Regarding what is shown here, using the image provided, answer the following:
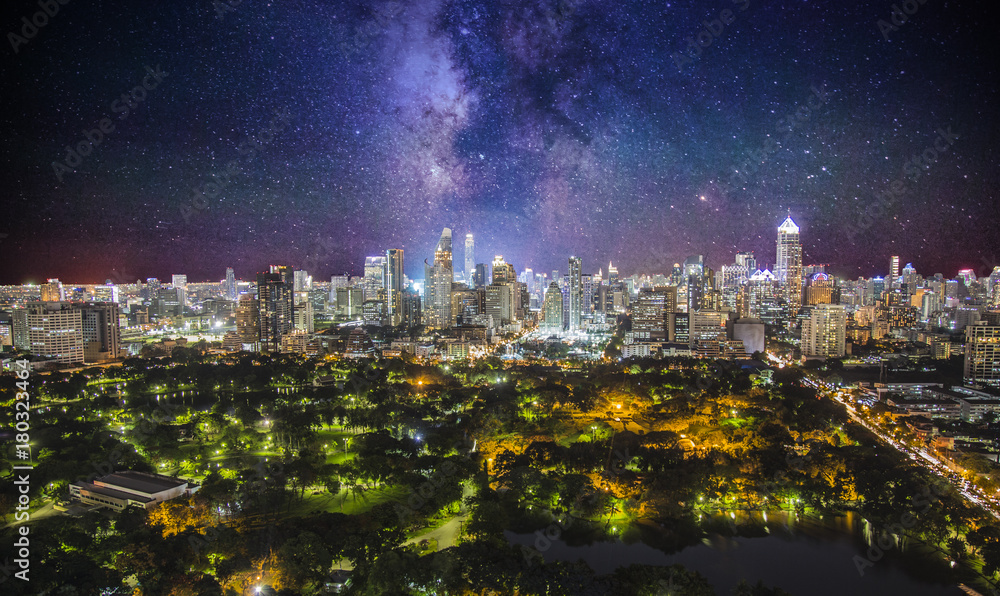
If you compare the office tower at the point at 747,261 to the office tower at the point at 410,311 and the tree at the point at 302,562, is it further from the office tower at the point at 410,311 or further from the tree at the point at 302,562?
the tree at the point at 302,562

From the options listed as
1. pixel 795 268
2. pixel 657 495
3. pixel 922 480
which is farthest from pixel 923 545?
pixel 795 268

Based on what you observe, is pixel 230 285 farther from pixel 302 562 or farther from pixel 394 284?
pixel 302 562

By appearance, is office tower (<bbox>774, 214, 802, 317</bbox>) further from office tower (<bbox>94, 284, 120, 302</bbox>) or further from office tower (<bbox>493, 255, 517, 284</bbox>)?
office tower (<bbox>94, 284, 120, 302</bbox>)

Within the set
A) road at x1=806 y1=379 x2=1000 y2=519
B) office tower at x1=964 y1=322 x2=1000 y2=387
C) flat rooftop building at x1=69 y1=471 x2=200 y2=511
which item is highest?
office tower at x1=964 y1=322 x2=1000 y2=387

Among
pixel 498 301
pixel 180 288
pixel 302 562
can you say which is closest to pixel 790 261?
pixel 498 301

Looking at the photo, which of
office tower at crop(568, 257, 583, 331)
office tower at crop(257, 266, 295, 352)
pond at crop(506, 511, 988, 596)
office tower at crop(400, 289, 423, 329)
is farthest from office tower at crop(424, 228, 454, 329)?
pond at crop(506, 511, 988, 596)

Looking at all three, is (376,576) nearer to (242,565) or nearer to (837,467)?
(242,565)
